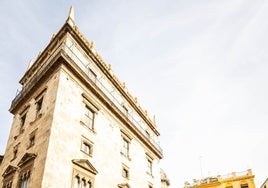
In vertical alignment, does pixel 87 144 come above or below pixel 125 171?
above

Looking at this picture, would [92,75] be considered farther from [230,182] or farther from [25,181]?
[230,182]

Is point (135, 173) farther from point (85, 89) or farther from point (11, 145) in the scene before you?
point (11, 145)

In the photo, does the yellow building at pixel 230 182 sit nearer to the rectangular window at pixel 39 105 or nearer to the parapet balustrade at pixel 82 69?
the parapet balustrade at pixel 82 69

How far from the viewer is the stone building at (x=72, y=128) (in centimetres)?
1662

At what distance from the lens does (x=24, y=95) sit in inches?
893

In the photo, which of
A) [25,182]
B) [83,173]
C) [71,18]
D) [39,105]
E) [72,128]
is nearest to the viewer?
[25,182]

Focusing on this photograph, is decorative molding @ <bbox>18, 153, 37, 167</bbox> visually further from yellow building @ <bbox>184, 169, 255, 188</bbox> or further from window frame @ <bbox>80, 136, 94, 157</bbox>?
yellow building @ <bbox>184, 169, 255, 188</bbox>

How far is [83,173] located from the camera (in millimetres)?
17719

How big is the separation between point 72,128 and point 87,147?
2.05 m

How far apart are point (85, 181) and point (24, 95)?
9.67 meters

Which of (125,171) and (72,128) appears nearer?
(72,128)

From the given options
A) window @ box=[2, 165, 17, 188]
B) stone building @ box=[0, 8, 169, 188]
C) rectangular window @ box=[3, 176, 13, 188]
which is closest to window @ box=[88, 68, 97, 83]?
stone building @ box=[0, 8, 169, 188]

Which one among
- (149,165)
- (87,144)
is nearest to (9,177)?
(87,144)

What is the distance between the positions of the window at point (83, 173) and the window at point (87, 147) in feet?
3.24
